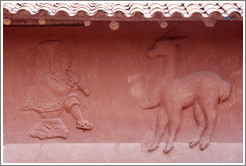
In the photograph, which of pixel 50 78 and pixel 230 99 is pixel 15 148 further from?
pixel 230 99

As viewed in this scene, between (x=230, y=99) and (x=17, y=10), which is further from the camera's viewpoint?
(x=230, y=99)

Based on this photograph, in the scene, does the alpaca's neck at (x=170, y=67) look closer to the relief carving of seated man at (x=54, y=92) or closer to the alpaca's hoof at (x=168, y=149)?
the alpaca's hoof at (x=168, y=149)

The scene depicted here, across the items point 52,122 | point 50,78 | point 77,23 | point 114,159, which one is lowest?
point 114,159

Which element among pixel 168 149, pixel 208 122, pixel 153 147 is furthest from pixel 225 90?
pixel 153 147

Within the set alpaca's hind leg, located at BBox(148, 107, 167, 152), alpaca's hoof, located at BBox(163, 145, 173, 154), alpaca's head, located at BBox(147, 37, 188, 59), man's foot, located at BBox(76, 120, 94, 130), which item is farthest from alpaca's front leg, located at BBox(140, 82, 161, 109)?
man's foot, located at BBox(76, 120, 94, 130)

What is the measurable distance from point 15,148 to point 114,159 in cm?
125

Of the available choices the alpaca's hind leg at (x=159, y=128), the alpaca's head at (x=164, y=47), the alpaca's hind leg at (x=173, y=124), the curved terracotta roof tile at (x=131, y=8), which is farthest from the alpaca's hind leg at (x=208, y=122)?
the curved terracotta roof tile at (x=131, y=8)

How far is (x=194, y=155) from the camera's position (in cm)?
730

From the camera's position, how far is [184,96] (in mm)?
7266

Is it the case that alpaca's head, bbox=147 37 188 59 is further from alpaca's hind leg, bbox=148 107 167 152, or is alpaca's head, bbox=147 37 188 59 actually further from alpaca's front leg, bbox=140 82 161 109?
alpaca's hind leg, bbox=148 107 167 152

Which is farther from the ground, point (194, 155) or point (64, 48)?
point (64, 48)

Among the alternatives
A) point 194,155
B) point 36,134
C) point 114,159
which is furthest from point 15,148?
point 194,155

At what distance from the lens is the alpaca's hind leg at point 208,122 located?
7234 mm

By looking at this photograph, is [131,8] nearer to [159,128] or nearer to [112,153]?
[159,128]
